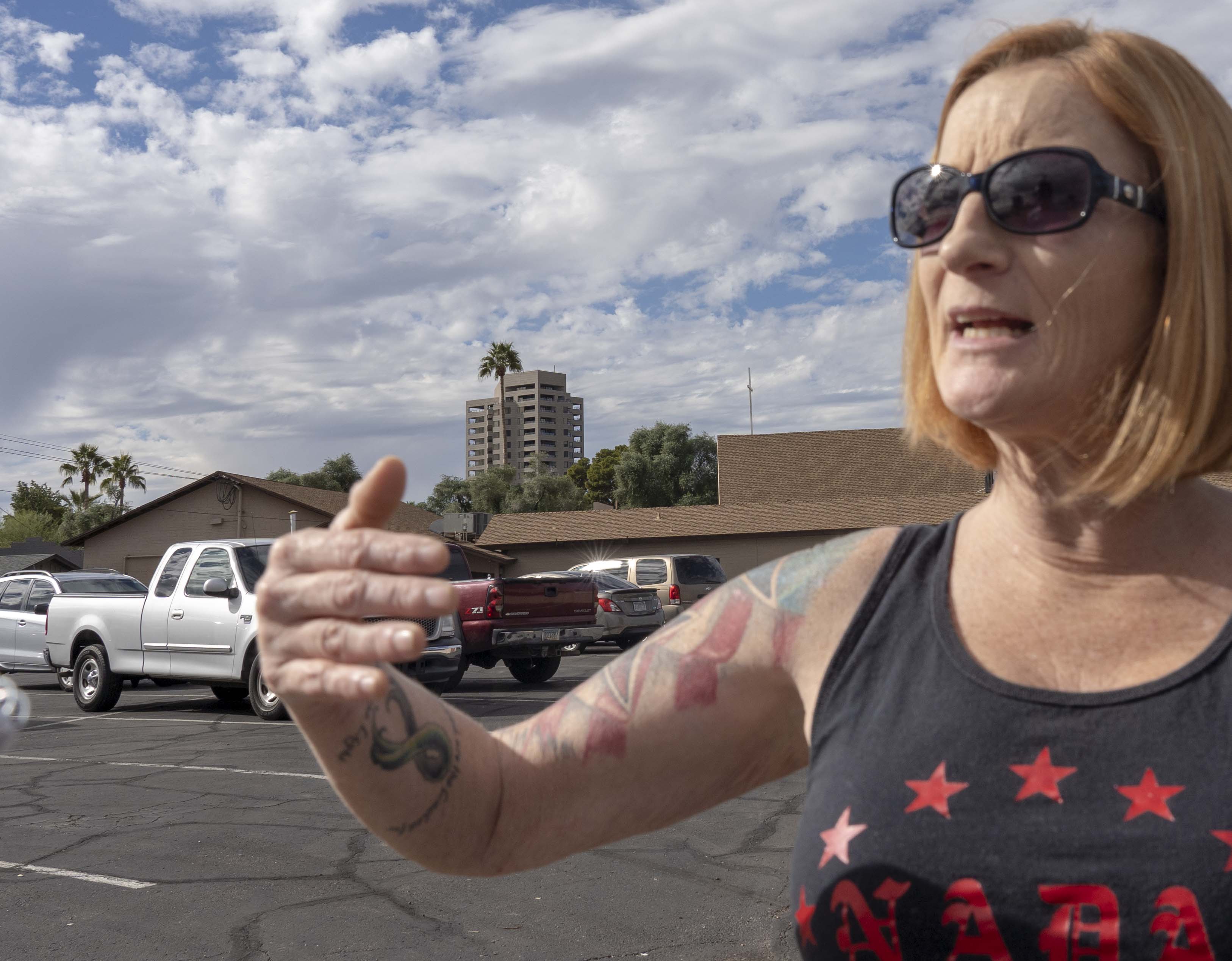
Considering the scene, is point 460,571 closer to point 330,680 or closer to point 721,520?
point 330,680

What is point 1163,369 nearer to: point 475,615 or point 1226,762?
point 1226,762

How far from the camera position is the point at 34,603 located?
1719 centimetres

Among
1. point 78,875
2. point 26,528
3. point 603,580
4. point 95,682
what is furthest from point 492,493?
point 78,875

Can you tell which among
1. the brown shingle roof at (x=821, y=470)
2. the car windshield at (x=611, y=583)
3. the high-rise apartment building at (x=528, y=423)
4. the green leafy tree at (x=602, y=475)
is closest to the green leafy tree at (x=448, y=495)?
the green leafy tree at (x=602, y=475)

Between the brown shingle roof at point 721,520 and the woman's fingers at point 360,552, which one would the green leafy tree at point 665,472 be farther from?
the woman's fingers at point 360,552

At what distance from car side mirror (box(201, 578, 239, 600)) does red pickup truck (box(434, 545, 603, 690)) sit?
3.27 metres

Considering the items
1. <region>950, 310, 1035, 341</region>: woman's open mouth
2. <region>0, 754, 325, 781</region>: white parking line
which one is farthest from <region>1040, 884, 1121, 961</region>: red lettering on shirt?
<region>0, 754, 325, 781</region>: white parking line

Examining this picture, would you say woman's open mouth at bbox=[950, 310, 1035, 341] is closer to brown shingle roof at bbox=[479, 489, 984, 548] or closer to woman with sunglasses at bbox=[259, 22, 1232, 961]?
woman with sunglasses at bbox=[259, 22, 1232, 961]

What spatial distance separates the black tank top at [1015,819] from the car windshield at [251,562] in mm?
11128

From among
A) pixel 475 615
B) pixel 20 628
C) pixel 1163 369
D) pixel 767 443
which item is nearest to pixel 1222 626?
pixel 1163 369

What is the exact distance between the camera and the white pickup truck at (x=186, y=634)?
1202 cm

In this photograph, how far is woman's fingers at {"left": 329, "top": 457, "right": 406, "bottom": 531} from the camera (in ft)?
4.06

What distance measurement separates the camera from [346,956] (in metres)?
4.64

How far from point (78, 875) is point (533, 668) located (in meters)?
10.1
